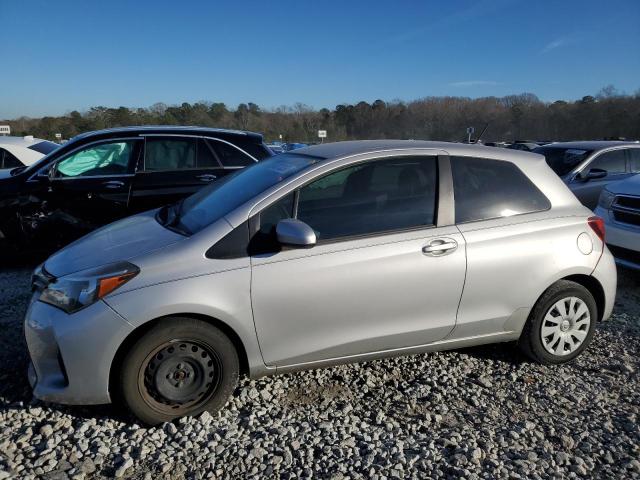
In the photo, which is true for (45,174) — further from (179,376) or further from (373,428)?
(373,428)

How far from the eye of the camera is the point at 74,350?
2.58 meters

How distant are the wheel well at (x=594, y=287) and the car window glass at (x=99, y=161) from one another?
497 centimetres

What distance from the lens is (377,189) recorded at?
320 centimetres

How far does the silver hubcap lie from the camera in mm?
3504

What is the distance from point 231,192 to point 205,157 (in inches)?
116

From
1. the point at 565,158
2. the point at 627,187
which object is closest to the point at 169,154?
the point at 627,187

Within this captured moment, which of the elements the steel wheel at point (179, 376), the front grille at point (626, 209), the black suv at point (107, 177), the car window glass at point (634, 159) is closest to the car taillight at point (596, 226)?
the front grille at point (626, 209)

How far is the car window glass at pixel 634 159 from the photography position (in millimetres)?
8180

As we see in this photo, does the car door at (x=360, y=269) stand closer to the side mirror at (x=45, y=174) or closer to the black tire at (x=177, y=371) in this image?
the black tire at (x=177, y=371)

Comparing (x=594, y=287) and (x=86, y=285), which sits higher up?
(x=86, y=285)

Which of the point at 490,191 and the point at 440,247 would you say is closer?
the point at 440,247

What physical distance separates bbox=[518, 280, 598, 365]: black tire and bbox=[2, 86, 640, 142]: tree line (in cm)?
4991

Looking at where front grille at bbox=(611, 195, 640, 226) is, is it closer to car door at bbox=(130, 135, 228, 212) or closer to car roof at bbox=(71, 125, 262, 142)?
car roof at bbox=(71, 125, 262, 142)

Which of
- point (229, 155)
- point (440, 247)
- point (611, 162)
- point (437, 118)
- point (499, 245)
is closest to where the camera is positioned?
point (440, 247)
